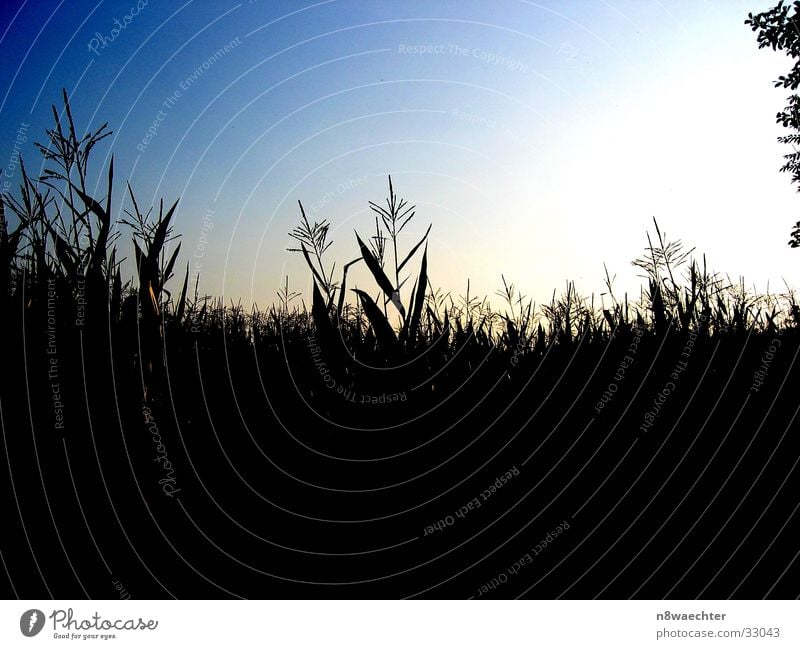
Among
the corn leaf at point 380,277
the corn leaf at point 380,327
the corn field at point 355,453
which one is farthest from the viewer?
the corn leaf at point 380,277

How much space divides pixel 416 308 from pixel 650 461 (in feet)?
4.11

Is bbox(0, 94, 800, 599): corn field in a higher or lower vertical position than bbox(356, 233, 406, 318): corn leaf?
lower

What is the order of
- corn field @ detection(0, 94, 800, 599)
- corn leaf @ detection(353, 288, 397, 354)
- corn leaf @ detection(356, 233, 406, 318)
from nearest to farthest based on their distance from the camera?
corn field @ detection(0, 94, 800, 599), corn leaf @ detection(353, 288, 397, 354), corn leaf @ detection(356, 233, 406, 318)

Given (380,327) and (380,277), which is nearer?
(380,327)

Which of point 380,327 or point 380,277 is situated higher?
point 380,277

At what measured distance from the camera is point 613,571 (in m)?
1.84

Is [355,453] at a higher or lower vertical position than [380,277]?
lower

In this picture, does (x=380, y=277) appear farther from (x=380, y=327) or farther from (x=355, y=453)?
(x=355, y=453)

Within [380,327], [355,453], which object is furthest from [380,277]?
[355,453]

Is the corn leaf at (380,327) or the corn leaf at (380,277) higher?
the corn leaf at (380,277)

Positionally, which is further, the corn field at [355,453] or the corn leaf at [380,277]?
the corn leaf at [380,277]

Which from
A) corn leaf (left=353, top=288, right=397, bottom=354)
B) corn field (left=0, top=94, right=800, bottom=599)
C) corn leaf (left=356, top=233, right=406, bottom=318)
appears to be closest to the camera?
corn field (left=0, top=94, right=800, bottom=599)
